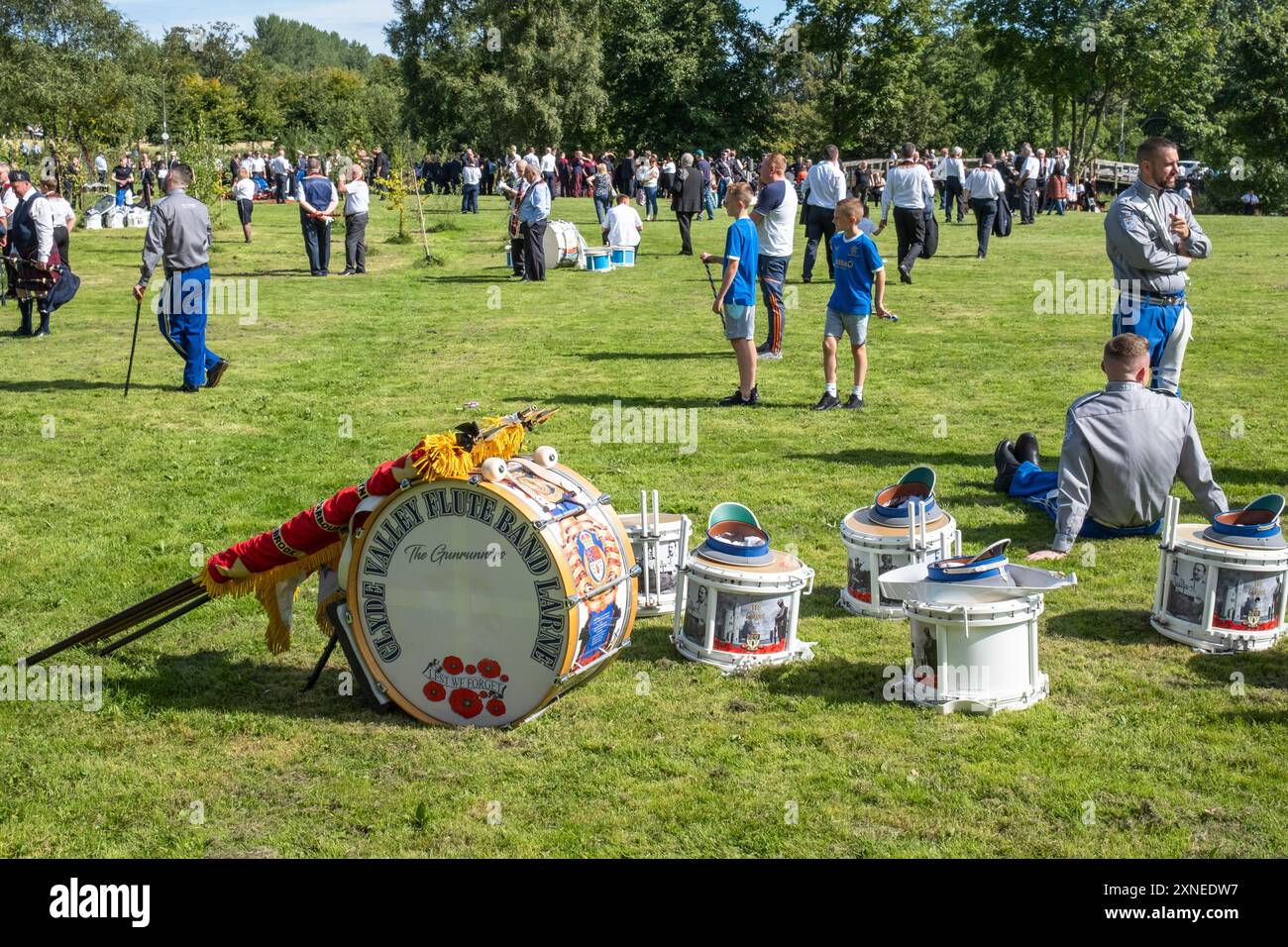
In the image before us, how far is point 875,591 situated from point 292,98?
293ft

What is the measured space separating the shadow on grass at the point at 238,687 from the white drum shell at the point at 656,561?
1.71m

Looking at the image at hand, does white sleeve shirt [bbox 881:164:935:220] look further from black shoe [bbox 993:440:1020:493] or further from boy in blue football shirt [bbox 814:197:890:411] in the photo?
black shoe [bbox 993:440:1020:493]

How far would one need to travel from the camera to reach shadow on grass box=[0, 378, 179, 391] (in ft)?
47.5

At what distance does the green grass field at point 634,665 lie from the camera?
5.23 m

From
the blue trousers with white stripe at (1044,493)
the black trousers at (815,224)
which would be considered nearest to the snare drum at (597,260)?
the black trousers at (815,224)

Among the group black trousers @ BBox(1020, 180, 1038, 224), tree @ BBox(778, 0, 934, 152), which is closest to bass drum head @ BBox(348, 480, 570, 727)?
black trousers @ BBox(1020, 180, 1038, 224)

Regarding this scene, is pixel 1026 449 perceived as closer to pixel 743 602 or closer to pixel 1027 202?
pixel 743 602

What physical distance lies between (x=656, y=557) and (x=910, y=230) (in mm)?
16270

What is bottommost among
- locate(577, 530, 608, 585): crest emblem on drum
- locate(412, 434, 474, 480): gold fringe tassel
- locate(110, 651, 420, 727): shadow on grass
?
locate(110, 651, 420, 727): shadow on grass

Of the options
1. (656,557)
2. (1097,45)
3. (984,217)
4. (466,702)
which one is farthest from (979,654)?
(1097,45)

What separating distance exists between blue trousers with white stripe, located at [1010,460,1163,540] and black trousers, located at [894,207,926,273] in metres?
13.0

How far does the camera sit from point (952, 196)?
118 feet

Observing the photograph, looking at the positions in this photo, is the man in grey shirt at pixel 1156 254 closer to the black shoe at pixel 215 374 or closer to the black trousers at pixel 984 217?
the black shoe at pixel 215 374
